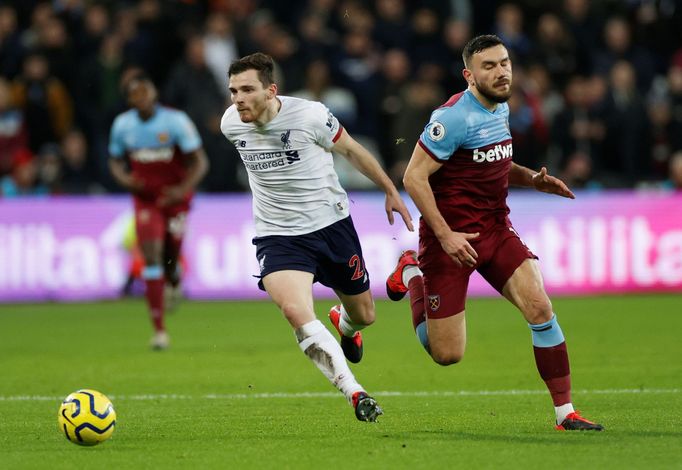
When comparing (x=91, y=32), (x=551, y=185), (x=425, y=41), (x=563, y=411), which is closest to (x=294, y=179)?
(x=551, y=185)

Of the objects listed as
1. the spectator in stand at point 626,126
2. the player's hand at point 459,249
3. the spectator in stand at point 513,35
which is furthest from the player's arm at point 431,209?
the spectator in stand at point 513,35

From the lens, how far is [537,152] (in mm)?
19531

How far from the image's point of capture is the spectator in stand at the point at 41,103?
65.5 ft

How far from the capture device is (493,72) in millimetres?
7980

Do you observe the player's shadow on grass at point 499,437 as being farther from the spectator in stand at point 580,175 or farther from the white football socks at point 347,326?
the spectator in stand at point 580,175

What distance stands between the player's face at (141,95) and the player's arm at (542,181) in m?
5.79

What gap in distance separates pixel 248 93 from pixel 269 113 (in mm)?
249

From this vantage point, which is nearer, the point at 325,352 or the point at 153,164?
the point at 325,352

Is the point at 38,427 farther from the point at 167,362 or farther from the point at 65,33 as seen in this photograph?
the point at 65,33

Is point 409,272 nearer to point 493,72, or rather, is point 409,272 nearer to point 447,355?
point 447,355

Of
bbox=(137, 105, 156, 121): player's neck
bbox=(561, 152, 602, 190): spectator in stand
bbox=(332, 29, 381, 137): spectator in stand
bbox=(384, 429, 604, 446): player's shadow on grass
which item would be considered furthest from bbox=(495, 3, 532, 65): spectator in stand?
bbox=(384, 429, 604, 446): player's shadow on grass

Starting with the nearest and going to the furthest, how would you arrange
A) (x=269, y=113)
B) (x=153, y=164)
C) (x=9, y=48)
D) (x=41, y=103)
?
(x=269, y=113) → (x=153, y=164) → (x=41, y=103) → (x=9, y=48)

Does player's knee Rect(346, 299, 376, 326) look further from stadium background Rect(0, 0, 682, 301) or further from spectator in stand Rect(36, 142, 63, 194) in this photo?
spectator in stand Rect(36, 142, 63, 194)

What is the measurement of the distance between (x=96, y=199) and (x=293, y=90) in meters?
3.39
